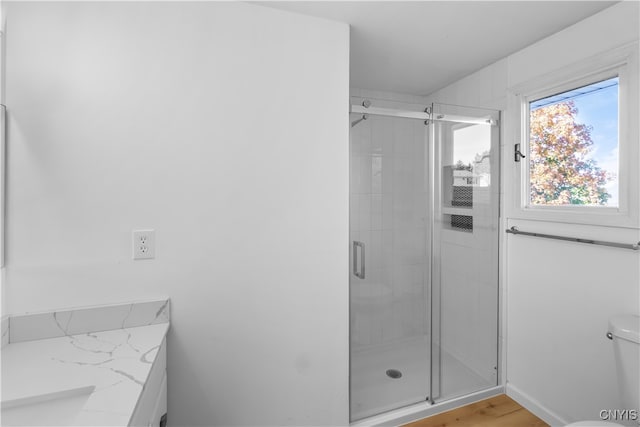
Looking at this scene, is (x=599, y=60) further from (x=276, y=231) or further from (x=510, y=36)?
(x=276, y=231)

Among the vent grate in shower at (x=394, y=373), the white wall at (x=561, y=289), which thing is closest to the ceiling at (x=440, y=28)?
the white wall at (x=561, y=289)

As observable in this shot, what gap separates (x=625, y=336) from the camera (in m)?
1.37

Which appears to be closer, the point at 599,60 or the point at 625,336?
the point at 625,336

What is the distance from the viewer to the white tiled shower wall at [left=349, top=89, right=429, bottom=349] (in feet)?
6.56

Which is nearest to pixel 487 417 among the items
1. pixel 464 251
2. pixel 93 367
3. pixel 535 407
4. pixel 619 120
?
pixel 535 407

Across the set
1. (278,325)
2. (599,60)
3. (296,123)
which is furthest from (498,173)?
(278,325)

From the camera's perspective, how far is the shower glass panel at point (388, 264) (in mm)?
2000

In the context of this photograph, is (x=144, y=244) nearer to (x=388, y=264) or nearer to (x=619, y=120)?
(x=388, y=264)

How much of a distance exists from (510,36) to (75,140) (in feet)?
7.70

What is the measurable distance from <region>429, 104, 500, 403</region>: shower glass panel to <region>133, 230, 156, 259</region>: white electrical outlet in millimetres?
1731

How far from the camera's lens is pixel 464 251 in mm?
2268

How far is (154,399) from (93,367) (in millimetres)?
242

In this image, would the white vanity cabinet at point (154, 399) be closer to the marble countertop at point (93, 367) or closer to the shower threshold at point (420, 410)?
the marble countertop at point (93, 367)

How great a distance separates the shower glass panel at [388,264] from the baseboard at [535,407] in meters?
0.58
